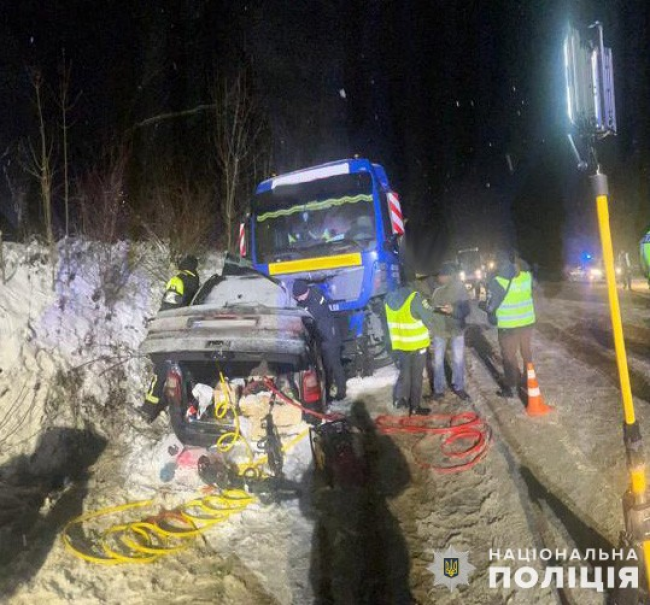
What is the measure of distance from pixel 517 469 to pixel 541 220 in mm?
74667

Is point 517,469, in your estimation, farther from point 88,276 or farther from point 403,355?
point 88,276

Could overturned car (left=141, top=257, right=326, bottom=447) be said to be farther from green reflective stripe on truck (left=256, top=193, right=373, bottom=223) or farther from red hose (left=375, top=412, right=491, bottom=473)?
green reflective stripe on truck (left=256, top=193, right=373, bottom=223)

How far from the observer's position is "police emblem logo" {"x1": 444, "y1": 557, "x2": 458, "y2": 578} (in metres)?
3.27

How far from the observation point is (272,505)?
4.22 metres

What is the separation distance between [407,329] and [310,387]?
161 centimetres

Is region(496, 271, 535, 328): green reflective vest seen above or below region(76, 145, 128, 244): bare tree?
below

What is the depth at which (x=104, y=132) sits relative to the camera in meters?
12.2

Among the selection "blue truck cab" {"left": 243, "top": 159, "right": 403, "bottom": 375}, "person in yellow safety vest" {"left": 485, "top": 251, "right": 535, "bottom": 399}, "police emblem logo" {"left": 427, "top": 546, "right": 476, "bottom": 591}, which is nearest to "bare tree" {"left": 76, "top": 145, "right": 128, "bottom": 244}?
"blue truck cab" {"left": 243, "top": 159, "right": 403, "bottom": 375}

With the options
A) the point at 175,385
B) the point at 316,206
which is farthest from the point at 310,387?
the point at 316,206

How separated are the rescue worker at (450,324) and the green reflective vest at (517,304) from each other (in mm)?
502

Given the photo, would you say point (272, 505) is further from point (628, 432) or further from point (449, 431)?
point (628, 432)

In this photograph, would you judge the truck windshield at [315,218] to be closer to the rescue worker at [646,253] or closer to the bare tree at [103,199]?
the bare tree at [103,199]

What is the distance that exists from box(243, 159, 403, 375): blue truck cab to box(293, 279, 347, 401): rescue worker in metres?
0.77

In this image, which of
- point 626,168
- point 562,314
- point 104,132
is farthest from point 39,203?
point 626,168
